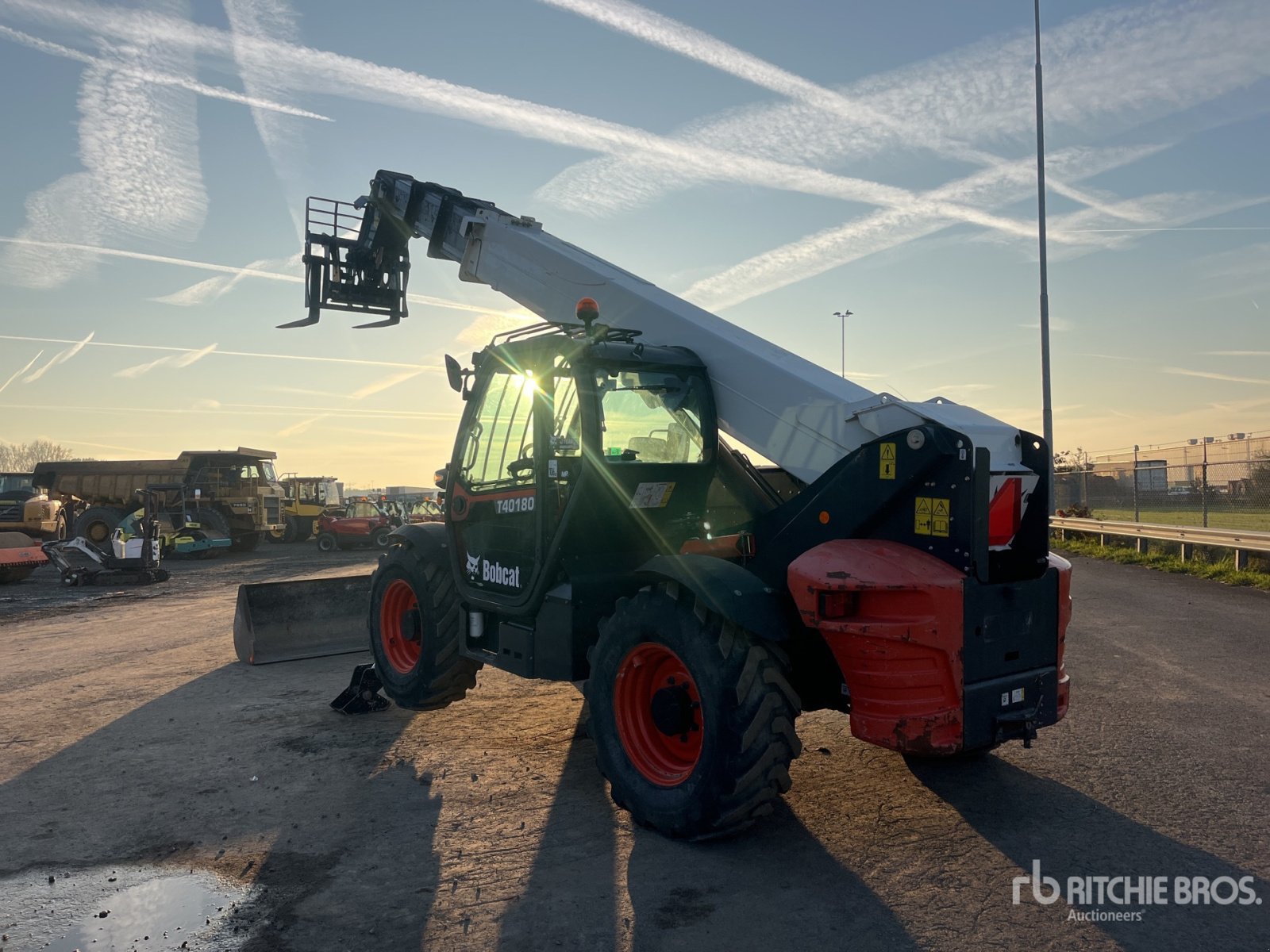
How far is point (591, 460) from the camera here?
518 cm

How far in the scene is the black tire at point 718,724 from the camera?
4062 millimetres

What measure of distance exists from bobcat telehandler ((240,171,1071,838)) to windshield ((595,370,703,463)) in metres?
0.02

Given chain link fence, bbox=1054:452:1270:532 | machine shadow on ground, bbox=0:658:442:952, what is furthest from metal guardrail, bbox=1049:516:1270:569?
machine shadow on ground, bbox=0:658:442:952

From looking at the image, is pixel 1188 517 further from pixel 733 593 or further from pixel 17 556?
pixel 17 556

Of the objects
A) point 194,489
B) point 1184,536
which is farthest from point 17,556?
point 1184,536

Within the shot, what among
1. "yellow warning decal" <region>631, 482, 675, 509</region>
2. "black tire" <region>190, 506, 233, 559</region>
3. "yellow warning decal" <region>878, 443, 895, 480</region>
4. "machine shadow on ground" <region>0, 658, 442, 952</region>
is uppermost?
"yellow warning decal" <region>878, 443, 895, 480</region>

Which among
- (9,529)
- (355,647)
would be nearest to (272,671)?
(355,647)

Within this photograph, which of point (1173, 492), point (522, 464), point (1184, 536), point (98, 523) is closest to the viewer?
point (522, 464)

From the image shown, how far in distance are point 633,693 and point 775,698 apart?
0.99m

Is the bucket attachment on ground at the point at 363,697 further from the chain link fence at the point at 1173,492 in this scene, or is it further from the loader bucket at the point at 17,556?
the chain link fence at the point at 1173,492

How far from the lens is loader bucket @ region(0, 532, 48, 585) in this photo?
1747cm

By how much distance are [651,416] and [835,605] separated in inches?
76.4

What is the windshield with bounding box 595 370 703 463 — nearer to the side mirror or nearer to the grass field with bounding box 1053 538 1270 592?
the side mirror

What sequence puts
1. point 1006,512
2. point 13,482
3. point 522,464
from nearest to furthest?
point 1006,512
point 522,464
point 13,482
